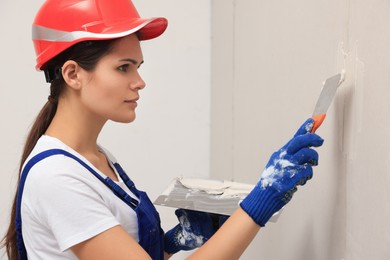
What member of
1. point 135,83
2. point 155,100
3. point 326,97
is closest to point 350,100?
point 326,97

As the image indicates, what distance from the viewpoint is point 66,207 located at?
3.04 feet

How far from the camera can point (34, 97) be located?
2.46m

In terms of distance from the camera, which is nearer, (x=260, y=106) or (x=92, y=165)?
(x=92, y=165)

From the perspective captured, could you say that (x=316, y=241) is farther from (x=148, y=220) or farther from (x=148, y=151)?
(x=148, y=151)

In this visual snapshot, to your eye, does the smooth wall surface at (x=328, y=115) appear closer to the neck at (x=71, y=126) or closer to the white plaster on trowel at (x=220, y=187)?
the white plaster on trowel at (x=220, y=187)

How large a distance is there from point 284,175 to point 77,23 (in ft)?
1.78

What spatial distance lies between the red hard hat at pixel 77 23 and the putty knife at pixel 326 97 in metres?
0.40

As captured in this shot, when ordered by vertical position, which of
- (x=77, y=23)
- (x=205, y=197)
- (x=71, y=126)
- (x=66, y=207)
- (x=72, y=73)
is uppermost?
(x=77, y=23)

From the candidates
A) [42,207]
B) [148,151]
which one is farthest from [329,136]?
[148,151]

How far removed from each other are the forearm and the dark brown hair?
0.43 meters

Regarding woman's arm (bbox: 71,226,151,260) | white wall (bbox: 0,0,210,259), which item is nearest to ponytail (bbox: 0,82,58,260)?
woman's arm (bbox: 71,226,151,260)

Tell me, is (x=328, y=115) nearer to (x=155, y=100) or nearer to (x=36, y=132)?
(x=36, y=132)

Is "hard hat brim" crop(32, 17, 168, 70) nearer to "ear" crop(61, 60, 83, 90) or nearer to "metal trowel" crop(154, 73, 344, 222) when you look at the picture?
"ear" crop(61, 60, 83, 90)

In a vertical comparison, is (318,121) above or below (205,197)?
above
